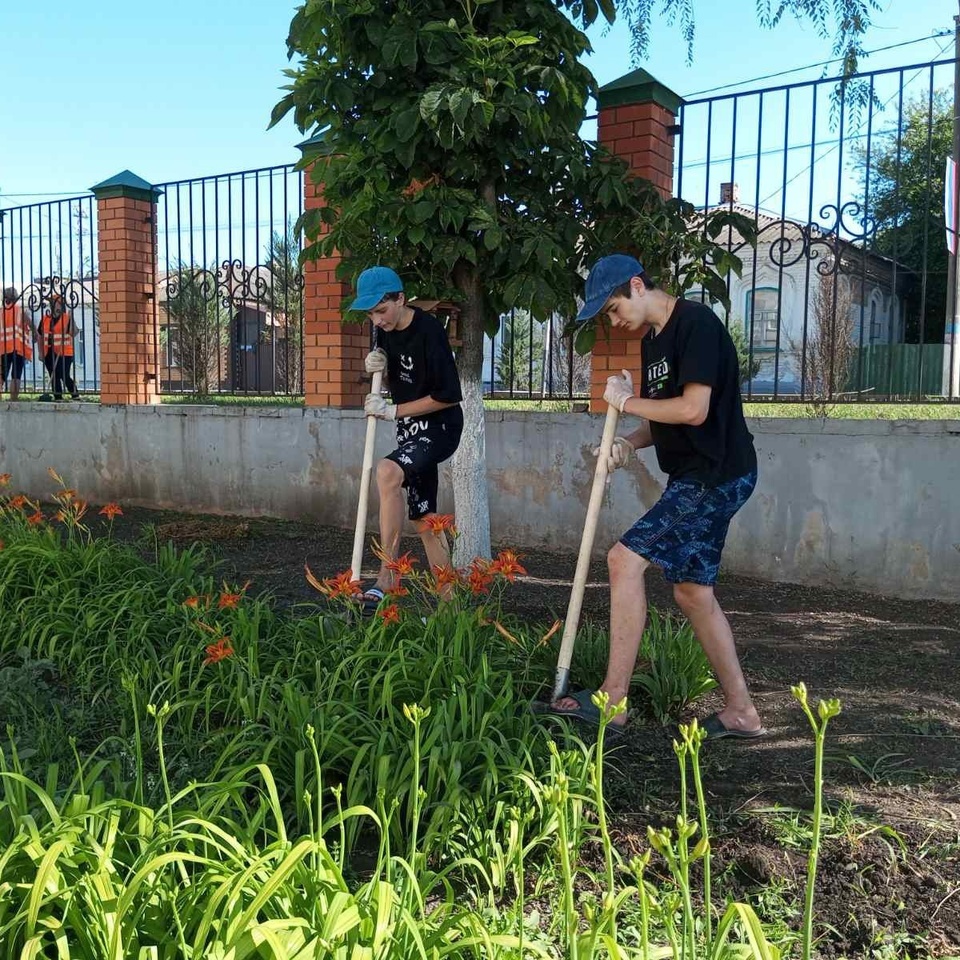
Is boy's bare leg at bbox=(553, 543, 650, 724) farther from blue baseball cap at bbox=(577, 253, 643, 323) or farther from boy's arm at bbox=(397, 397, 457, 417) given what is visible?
boy's arm at bbox=(397, 397, 457, 417)

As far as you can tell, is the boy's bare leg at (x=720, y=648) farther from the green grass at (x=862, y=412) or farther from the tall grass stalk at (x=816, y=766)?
the green grass at (x=862, y=412)

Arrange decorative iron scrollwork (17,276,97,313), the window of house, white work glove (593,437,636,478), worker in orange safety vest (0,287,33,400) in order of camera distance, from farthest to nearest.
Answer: worker in orange safety vest (0,287,33,400), decorative iron scrollwork (17,276,97,313), the window of house, white work glove (593,437,636,478)

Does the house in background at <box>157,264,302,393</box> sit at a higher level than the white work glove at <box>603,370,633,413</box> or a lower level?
higher

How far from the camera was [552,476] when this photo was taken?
631cm

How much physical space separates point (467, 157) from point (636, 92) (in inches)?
62.4

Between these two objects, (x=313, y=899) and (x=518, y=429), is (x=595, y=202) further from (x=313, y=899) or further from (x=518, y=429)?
(x=313, y=899)

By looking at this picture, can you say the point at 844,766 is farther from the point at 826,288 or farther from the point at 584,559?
the point at 826,288

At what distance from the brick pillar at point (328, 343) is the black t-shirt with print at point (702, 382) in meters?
4.31

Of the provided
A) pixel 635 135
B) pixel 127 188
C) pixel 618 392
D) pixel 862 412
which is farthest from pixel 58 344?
pixel 618 392

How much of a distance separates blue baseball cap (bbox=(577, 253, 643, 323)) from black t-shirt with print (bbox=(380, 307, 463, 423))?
1.49 m

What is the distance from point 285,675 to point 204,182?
5.97 meters

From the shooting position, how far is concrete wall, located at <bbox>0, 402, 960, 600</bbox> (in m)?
5.17

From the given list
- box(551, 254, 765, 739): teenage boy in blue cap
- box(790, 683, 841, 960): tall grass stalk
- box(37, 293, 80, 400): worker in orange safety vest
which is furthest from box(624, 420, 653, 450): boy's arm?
box(37, 293, 80, 400): worker in orange safety vest

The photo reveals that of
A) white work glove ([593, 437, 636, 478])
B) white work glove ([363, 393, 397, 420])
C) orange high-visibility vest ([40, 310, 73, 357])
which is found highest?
orange high-visibility vest ([40, 310, 73, 357])
